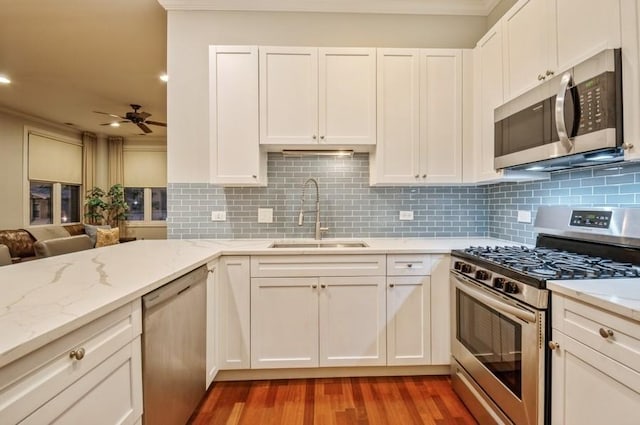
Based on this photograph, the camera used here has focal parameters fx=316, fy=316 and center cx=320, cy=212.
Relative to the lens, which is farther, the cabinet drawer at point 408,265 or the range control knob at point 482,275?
the cabinet drawer at point 408,265

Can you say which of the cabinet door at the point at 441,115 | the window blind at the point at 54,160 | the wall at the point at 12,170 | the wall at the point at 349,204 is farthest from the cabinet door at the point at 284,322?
the window blind at the point at 54,160

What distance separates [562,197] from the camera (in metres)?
1.92

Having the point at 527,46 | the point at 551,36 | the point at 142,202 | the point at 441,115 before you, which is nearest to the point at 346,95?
the point at 441,115

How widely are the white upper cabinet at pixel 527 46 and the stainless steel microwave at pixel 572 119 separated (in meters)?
0.11

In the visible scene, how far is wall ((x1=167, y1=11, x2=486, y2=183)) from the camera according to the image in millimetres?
2621

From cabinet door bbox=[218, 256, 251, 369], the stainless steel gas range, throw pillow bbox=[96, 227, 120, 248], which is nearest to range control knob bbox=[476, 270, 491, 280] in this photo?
the stainless steel gas range

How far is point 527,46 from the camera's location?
1.80m

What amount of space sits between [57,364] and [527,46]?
2507 mm

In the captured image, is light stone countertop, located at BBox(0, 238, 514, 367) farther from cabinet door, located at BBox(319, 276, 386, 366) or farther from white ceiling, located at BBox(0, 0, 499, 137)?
white ceiling, located at BBox(0, 0, 499, 137)

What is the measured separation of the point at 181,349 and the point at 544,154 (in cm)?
206

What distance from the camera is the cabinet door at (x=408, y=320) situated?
2.13 meters

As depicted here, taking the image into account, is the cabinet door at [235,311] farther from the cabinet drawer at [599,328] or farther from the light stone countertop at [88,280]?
the cabinet drawer at [599,328]

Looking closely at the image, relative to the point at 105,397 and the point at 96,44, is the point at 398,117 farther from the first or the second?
the point at 96,44

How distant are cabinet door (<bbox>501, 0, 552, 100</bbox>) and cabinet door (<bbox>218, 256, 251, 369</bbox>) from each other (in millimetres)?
2011
